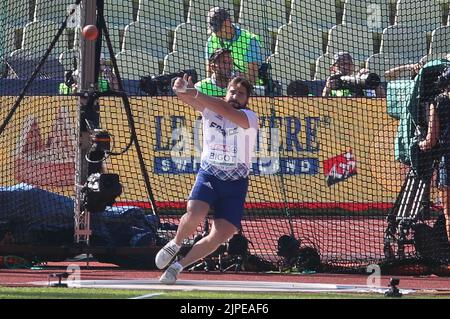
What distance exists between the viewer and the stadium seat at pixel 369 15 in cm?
1769

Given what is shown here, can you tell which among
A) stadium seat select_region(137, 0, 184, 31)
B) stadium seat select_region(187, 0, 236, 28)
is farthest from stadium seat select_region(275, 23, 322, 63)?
stadium seat select_region(137, 0, 184, 31)

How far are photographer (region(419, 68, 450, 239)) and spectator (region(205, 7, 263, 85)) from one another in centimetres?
252

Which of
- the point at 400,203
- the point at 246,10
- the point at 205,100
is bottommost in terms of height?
the point at 400,203

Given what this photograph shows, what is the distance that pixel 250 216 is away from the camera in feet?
49.4

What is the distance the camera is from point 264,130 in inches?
603

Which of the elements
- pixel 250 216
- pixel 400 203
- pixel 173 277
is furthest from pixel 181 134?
pixel 173 277

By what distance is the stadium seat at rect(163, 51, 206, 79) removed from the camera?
1642 centimetres

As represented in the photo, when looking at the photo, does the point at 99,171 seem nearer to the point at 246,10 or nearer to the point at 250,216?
the point at 250,216

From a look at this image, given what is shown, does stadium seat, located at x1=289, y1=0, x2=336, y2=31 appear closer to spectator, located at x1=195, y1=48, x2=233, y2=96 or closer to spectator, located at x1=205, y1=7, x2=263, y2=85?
spectator, located at x1=205, y1=7, x2=263, y2=85

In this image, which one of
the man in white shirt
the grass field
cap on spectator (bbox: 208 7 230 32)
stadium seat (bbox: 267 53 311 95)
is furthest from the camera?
stadium seat (bbox: 267 53 311 95)
